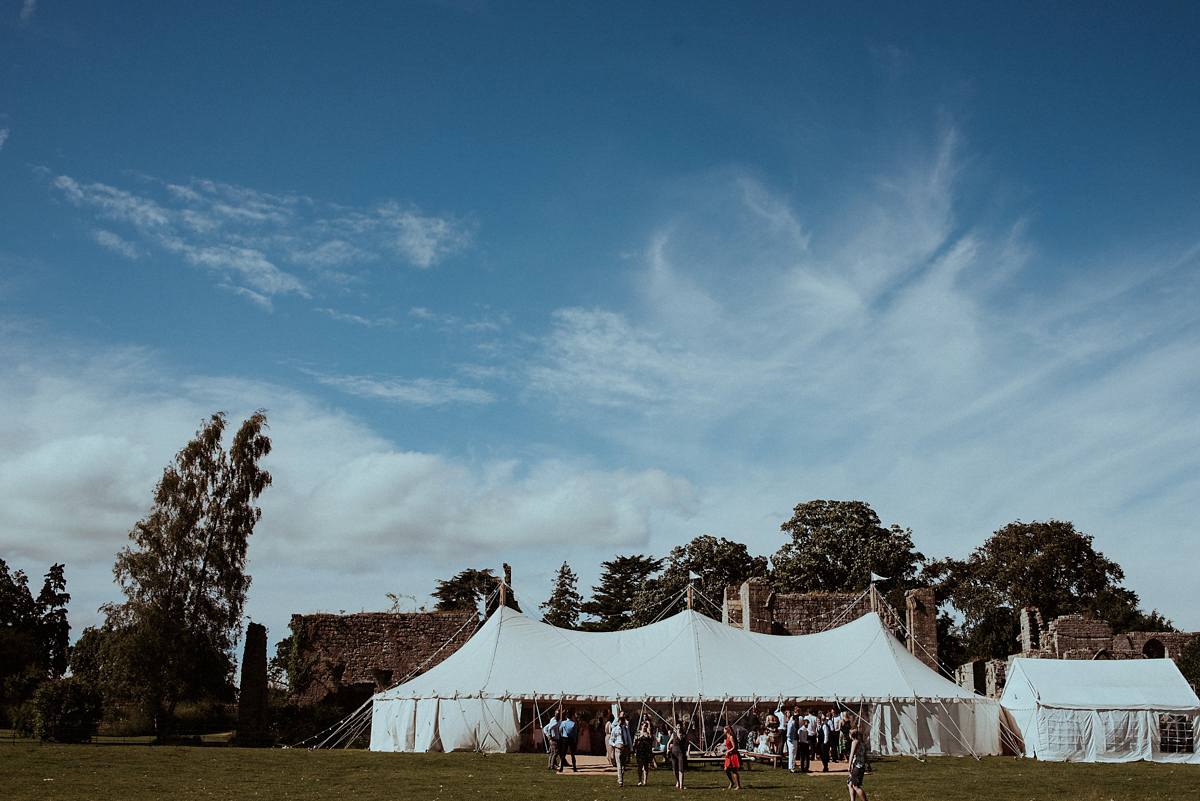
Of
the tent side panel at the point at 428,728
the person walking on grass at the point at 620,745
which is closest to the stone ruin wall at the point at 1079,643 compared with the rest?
the tent side panel at the point at 428,728

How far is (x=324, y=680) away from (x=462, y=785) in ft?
41.2

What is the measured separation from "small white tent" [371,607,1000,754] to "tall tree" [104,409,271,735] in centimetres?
623

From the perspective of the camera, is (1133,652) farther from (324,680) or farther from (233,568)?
(233,568)

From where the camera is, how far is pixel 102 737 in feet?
73.5

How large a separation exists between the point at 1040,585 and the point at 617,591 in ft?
59.7

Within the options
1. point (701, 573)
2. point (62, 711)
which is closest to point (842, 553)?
point (701, 573)

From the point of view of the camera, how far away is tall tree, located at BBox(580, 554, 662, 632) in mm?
44031

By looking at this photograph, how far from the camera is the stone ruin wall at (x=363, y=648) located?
77.3 ft

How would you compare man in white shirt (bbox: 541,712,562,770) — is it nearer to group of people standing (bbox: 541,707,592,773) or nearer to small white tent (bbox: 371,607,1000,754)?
group of people standing (bbox: 541,707,592,773)

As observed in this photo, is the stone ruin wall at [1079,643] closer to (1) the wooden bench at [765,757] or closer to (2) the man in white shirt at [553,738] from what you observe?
(1) the wooden bench at [765,757]

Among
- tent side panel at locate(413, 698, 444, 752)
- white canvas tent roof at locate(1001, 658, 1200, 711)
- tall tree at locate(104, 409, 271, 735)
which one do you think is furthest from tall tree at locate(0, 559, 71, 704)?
white canvas tent roof at locate(1001, 658, 1200, 711)

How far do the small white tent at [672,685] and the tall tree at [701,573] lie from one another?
60.7 ft

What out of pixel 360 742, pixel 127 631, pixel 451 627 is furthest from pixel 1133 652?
pixel 127 631

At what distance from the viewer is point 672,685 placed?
18219 millimetres
